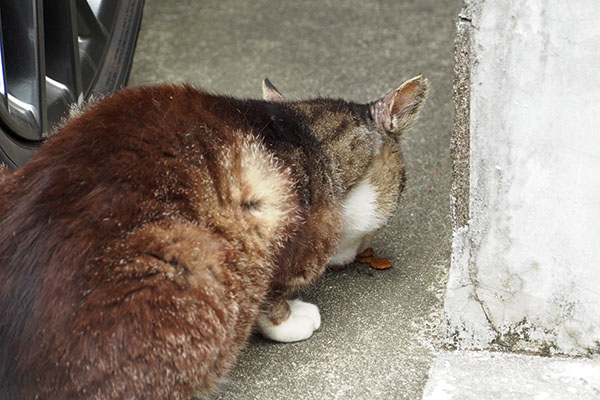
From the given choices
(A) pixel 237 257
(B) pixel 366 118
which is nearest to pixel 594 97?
(B) pixel 366 118

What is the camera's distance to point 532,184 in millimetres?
2479

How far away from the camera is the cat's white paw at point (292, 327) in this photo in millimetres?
2803

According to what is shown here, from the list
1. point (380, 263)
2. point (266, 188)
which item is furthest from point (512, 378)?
point (266, 188)

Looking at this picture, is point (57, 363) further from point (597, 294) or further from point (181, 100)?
point (597, 294)

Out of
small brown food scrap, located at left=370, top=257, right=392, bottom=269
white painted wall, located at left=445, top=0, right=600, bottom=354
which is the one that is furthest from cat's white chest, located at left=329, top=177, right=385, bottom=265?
white painted wall, located at left=445, top=0, right=600, bottom=354

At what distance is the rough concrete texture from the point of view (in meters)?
2.44

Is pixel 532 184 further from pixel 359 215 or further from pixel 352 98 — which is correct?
pixel 352 98

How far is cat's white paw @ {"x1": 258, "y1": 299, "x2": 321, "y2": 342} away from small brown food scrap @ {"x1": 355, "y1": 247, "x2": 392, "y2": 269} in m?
0.48

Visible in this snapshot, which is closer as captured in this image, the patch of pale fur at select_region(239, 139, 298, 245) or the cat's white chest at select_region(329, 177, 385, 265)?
the patch of pale fur at select_region(239, 139, 298, 245)

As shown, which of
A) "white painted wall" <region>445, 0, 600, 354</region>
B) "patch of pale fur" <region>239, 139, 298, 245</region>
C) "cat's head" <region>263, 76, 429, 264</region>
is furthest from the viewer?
"cat's head" <region>263, 76, 429, 264</region>

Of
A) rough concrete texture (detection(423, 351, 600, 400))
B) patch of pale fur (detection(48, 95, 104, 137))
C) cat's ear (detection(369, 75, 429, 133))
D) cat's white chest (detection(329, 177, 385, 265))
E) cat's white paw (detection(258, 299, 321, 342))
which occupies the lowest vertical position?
cat's white paw (detection(258, 299, 321, 342))

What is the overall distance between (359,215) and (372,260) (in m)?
0.34

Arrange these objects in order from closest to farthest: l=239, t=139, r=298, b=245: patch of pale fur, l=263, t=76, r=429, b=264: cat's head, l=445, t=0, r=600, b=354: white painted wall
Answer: l=445, t=0, r=600, b=354: white painted wall → l=239, t=139, r=298, b=245: patch of pale fur → l=263, t=76, r=429, b=264: cat's head

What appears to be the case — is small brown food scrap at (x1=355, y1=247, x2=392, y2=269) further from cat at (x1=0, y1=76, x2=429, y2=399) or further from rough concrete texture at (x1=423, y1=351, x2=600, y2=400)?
rough concrete texture at (x1=423, y1=351, x2=600, y2=400)
